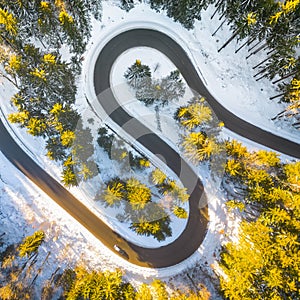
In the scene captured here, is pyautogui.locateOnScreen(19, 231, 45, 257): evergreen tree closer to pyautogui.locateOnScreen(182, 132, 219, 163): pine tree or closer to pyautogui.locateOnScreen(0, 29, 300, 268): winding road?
pyautogui.locateOnScreen(0, 29, 300, 268): winding road

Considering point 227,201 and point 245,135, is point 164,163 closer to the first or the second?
point 227,201

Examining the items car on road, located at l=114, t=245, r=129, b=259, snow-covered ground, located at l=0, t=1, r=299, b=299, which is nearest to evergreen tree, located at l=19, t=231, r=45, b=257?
snow-covered ground, located at l=0, t=1, r=299, b=299

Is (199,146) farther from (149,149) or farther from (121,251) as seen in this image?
(121,251)

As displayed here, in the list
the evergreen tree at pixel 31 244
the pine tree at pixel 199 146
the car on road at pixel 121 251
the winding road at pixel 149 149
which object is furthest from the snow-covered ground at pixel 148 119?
the pine tree at pixel 199 146

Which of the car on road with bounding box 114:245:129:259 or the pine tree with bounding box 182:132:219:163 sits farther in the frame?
the car on road with bounding box 114:245:129:259

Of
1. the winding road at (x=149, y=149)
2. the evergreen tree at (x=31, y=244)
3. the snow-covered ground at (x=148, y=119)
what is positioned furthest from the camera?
the winding road at (x=149, y=149)

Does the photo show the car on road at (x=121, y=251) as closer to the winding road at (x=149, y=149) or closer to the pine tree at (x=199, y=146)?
the winding road at (x=149, y=149)

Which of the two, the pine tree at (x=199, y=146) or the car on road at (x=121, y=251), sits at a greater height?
the pine tree at (x=199, y=146)

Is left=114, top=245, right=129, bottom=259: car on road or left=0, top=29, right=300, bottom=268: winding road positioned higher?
left=0, top=29, right=300, bottom=268: winding road
